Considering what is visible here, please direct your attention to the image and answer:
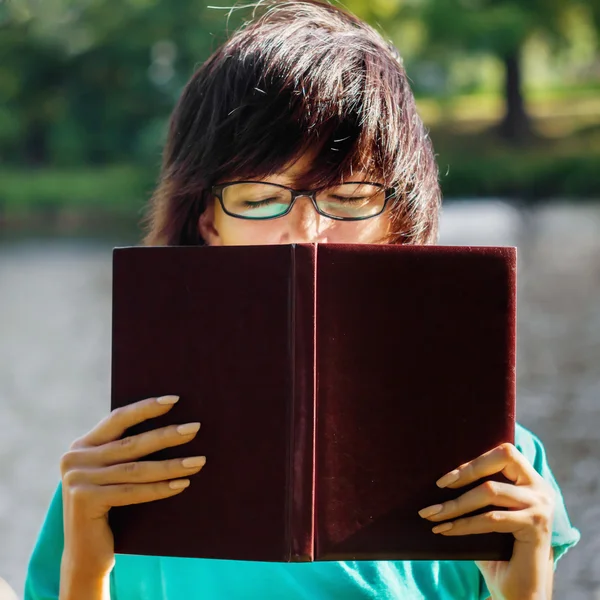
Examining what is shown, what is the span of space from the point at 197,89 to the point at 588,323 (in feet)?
16.8

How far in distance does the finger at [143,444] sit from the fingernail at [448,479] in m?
0.23

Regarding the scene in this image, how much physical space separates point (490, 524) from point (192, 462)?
28 centimetres

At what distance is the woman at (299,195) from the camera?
3.09 ft

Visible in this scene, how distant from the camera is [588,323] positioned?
19.2 feet

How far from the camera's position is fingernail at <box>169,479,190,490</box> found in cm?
84

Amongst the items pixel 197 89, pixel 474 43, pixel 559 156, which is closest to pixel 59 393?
pixel 197 89

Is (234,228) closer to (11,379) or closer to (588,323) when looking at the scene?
(11,379)

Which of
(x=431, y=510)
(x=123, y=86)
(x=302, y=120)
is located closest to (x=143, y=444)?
(x=431, y=510)

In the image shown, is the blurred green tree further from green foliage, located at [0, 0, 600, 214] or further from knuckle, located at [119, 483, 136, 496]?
knuckle, located at [119, 483, 136, 496]

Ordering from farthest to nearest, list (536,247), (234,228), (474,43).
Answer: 1. (474,43)
2. (536,247)
3. (234,228)

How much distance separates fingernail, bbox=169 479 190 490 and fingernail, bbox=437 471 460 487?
23 cm

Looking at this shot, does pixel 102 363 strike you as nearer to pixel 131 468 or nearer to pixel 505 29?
pixel 131 468

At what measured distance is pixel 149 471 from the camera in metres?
0.83

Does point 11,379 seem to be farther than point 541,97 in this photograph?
No
